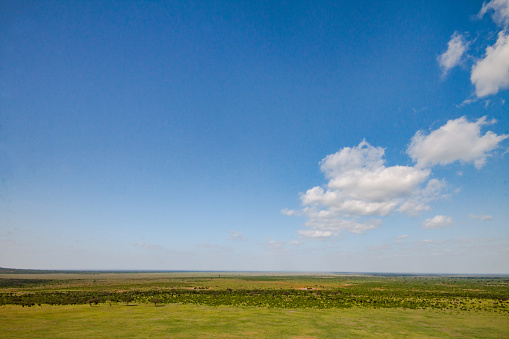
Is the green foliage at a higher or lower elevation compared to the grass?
lower

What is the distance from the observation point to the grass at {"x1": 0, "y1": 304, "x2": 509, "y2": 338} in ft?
102

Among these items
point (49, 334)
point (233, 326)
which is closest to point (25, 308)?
point (49, 334)

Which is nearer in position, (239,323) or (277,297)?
(239,323)

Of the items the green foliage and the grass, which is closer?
the grass

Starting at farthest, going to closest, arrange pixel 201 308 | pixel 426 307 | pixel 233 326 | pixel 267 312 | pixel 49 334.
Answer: pixel 426 307, pixel 201 308, pixel 267 312, pixel 233 326, pixel 49 334

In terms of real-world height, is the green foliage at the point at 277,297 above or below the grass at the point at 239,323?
below

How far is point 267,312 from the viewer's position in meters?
44.9

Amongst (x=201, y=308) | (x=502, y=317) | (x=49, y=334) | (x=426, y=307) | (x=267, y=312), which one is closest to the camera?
(x=49, y=334)

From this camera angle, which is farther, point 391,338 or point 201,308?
point 201,308

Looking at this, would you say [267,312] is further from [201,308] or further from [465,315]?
[465,315]

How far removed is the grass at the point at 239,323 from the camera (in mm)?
31078

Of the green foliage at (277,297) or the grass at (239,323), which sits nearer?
the grass at (239,323)

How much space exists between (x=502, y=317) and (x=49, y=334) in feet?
202

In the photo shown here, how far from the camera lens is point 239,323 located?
119ft
